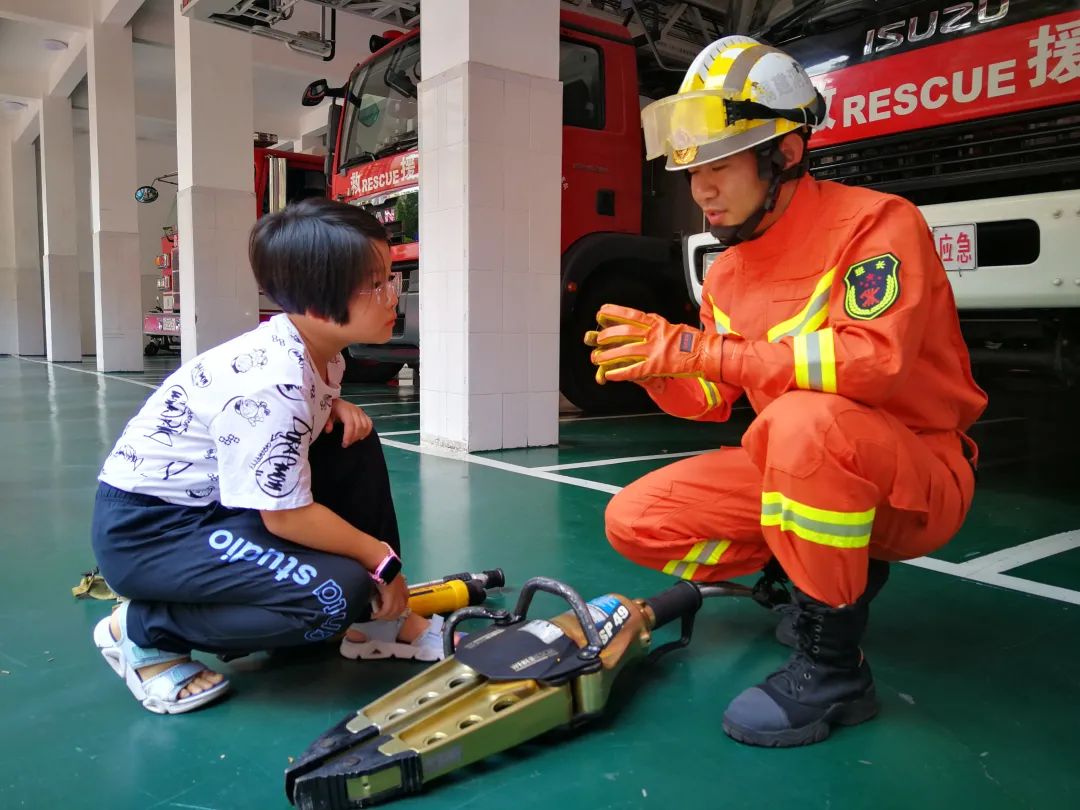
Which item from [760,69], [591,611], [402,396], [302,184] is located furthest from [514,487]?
[302,184]

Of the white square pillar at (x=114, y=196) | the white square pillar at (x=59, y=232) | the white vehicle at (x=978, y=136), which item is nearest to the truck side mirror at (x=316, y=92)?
the white vehicle at (x=978, y=136)

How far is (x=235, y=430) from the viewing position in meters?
1.44

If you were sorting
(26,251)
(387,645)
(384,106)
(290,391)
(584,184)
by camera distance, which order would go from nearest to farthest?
(290,391), (387,645), (584,184), (384,106), (26,251)

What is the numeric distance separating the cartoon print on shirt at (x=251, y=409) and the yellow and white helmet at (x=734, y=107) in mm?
905

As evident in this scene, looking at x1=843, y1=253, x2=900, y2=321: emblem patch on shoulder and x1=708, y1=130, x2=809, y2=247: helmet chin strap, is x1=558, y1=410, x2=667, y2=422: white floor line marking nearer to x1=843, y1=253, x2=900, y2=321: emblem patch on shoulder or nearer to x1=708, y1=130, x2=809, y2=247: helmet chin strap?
x1=708, y1=130, x2=809, y2=247: helmet chin strap

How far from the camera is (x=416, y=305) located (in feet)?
17.9

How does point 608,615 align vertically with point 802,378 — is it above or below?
below

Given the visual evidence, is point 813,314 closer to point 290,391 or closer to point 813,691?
point 813,691

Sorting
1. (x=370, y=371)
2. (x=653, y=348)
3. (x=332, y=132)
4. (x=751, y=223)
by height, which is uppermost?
(x=332, y=132)

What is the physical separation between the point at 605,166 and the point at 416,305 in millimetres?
1578

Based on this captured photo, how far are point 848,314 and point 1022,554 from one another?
5.10ft

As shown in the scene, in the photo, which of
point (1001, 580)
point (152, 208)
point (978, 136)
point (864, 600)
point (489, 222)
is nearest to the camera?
point (864, 600)

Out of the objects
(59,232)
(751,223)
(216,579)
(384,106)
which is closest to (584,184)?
(384,106)

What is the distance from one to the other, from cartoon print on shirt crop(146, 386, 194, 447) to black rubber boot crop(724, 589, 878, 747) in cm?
115
